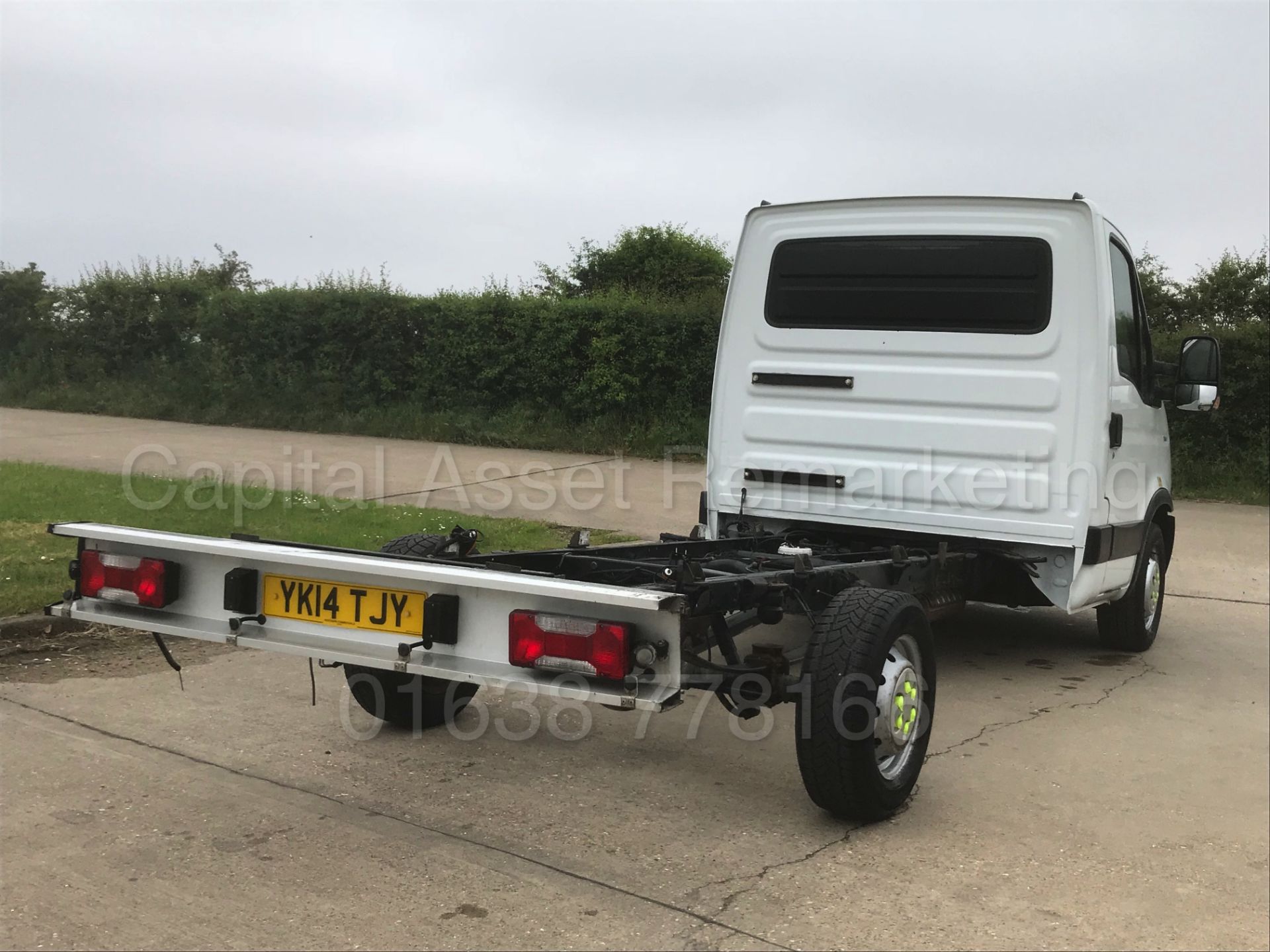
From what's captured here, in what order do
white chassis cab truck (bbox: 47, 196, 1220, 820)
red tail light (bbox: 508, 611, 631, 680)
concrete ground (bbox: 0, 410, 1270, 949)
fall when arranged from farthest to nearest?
white chassis cab truck (bbox: 47, 196, 1220, 820), red tail light (bbox: 508, 611, 631, 680), concrete ground (bbox: 0, 410, 1270, 949)

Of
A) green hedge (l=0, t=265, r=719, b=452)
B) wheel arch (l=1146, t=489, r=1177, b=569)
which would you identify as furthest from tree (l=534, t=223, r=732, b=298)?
wheel arch (l=1146, t=489, r=1177, b=569)

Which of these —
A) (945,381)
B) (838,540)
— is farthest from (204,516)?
(945,381)

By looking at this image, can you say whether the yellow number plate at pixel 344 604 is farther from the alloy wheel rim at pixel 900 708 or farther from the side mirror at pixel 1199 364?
the side mirror at pixel 1199 364

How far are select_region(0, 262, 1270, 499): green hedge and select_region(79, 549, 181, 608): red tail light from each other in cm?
1155

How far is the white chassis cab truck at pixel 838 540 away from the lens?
3.55 metres

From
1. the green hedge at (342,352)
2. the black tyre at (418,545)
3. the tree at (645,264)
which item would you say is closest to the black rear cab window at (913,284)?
the black tyre at (418,545)

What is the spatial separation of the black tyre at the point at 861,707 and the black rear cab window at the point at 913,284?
1981 millimetres

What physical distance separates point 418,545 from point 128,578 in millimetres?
1104

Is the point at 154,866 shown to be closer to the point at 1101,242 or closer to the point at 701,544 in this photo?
the point at 701,544

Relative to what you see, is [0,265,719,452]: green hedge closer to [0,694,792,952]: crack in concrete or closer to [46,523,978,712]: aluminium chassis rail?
[0,694,792,952]: crack in concrete

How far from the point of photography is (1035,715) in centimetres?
531

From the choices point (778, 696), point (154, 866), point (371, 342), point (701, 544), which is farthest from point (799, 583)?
point (371, 342)

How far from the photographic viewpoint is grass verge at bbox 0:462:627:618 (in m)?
7.77

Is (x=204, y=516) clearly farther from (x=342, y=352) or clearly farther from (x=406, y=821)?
(x=342, y=352)
